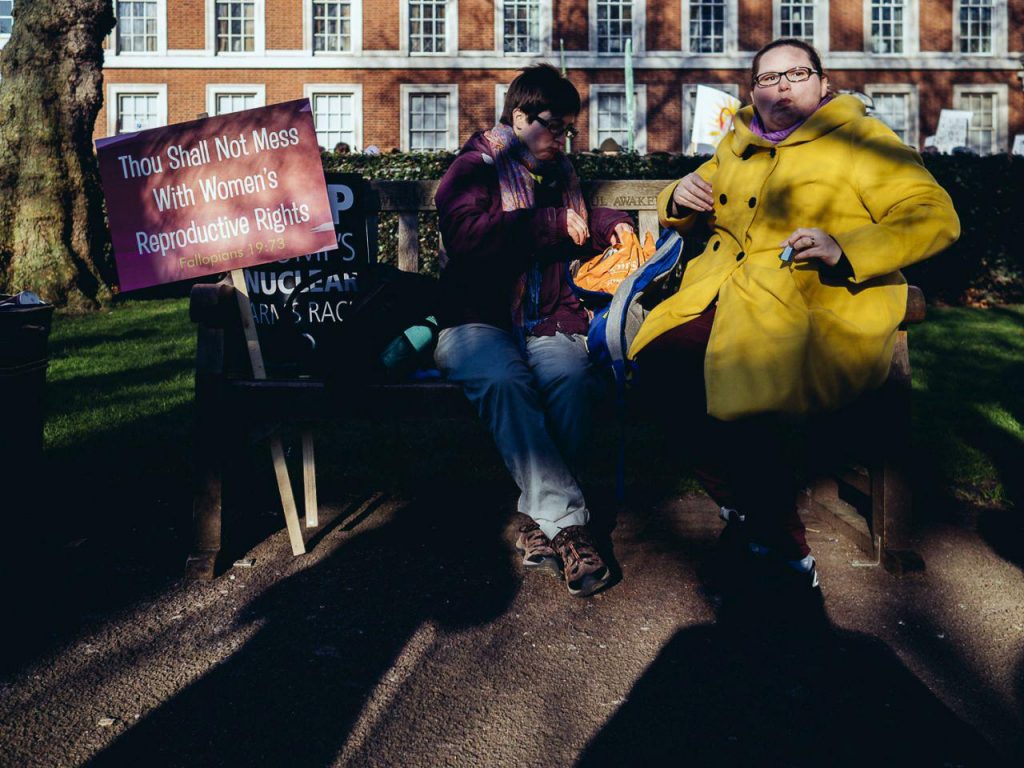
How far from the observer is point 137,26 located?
94.1 feet

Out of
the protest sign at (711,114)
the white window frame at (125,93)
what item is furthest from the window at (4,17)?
the protest sign at (711,114)

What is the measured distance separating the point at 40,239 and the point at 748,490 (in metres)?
9.61

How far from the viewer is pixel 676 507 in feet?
12.8

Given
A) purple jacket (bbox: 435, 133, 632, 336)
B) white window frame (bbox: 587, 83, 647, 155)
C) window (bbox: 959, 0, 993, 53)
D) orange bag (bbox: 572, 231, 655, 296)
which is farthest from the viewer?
window (bbox: 959, 0, 993, 53)

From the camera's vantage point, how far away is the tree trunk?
407 inches

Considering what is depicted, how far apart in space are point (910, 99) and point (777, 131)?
30202mm

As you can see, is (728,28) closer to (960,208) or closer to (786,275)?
(960,208)

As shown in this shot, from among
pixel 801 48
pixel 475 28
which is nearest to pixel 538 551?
pixel 801 48

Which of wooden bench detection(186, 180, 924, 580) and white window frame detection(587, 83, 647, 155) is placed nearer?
wooden bench detection(186, 180, 924, 580)

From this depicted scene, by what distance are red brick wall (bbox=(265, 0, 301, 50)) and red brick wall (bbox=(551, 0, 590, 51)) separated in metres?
7.62

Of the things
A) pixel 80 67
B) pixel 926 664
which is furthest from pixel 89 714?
pixel 80 67

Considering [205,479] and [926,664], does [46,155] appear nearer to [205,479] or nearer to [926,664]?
[205,479]

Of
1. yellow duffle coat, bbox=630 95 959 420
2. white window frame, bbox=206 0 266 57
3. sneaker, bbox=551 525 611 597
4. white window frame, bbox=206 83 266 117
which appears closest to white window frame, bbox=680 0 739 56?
white window frame, bbox=206 0 266 57

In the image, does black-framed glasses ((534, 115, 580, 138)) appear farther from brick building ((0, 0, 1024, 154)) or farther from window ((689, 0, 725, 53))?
window ((689, 0, 725, 53))
